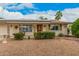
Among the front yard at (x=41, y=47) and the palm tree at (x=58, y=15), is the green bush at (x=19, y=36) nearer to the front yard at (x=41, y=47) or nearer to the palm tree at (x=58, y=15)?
the front yard at (x=41, y=47)

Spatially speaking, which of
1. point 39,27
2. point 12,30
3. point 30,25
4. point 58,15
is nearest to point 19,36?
point 12,30

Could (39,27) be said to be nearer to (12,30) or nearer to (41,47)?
(41,47)

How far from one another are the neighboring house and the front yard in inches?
14.6

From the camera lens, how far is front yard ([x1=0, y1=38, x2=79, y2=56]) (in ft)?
68.1

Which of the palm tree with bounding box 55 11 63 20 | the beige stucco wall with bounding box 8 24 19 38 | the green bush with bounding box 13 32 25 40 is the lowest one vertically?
A: the green bush with bounding box 13 32 25 40

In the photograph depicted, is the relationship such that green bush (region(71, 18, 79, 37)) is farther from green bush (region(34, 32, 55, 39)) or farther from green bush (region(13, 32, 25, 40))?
green bush (region(13, 32, 25, 40))

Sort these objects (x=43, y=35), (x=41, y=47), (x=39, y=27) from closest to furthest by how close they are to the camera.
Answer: (x=41, y=47), (x=43, y=35), (x=39, y=27)

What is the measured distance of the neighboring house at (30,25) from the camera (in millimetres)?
21031

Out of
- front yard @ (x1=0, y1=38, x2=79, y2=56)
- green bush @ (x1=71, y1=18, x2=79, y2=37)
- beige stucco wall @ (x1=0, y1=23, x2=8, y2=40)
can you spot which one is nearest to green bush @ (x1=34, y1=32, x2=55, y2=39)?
front yard @ (x1=0, y1=38, x2=79, y2=56)

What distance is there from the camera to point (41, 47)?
21000 mm

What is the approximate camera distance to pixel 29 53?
2073 centimetres

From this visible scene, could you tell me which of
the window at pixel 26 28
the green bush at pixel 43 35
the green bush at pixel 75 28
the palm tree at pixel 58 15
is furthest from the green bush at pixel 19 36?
the green bush at pixel 75 28

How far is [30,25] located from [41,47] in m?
1.18

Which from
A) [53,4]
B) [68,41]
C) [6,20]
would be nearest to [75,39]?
[68,41]
